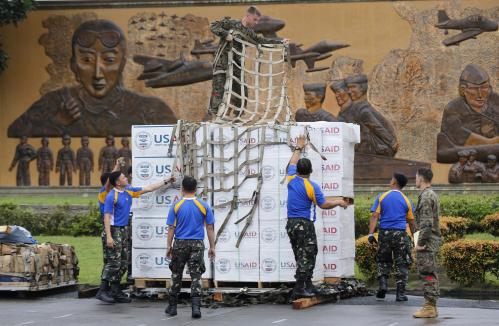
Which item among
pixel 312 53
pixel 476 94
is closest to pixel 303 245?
pixel 476 94

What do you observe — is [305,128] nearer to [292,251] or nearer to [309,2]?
[292,251]

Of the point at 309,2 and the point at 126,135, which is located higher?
the point at 309,2

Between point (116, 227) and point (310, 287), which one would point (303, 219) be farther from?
point (116, 227)

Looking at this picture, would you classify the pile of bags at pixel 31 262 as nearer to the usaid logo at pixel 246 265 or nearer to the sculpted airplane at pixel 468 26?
the usaid logo at pixel 246 265

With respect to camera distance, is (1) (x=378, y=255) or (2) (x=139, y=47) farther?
(2) (x=139, y=47)

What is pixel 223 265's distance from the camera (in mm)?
14586

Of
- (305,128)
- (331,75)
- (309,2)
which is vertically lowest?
(305,128)

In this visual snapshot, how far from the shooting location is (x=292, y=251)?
47.3ft

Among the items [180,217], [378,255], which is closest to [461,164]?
[378,255]

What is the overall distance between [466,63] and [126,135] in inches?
388

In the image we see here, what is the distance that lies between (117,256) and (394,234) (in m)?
3.86

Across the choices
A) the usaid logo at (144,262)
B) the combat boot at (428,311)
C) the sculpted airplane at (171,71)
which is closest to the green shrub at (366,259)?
the usaid logo at (144,262)

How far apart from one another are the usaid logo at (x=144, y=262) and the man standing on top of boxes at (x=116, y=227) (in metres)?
0.23

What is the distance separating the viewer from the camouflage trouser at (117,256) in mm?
14703
